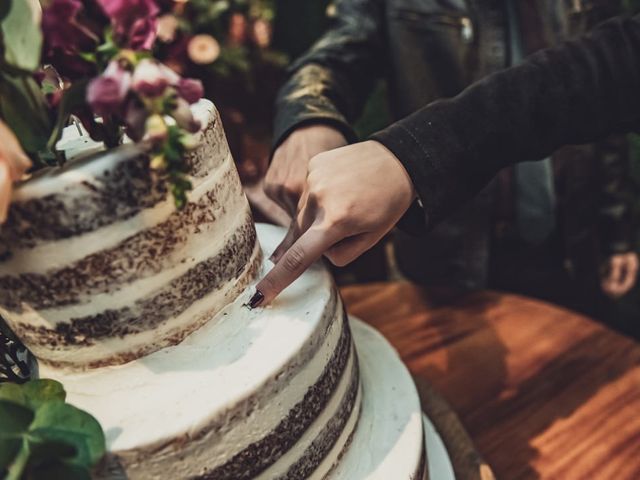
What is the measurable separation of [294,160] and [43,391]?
1.65ft

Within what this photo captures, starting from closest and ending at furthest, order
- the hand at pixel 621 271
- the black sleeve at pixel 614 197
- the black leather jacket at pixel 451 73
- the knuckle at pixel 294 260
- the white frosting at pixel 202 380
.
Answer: the white frosting at pixel 202 380 → the knuckle at pixel 294 260 → the black leather jacket at pixel 451 73 → the black sleeve at pixel 614 197 → the hand at pixel 621 271

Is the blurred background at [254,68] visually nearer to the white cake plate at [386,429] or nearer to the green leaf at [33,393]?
the white cake plate at [386,429]

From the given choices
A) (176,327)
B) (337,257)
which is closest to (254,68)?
(337,257)

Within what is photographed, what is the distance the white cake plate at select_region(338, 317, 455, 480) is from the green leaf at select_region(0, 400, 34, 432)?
0.37 meters

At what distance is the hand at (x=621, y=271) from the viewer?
1.57 meters

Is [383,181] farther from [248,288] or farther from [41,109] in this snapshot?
[41,109]

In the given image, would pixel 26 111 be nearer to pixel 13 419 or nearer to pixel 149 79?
pixel 149 79

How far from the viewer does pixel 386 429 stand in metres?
0.77

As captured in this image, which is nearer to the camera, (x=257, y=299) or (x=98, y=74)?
(x=98, y=74)

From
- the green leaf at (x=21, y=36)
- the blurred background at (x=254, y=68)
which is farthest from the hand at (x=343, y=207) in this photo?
the blurred background at (x=254, y=68)

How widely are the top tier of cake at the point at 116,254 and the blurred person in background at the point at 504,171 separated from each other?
1.28 ft

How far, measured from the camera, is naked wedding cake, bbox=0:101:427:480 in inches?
21.7

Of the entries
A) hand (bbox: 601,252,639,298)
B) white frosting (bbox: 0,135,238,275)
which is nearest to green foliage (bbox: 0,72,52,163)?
white frosting (bbox: 0,135,238,275)

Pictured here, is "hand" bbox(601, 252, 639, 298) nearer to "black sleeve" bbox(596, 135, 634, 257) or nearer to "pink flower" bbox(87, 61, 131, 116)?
"black sleeve" bbox(596, 135, 634, 257)
